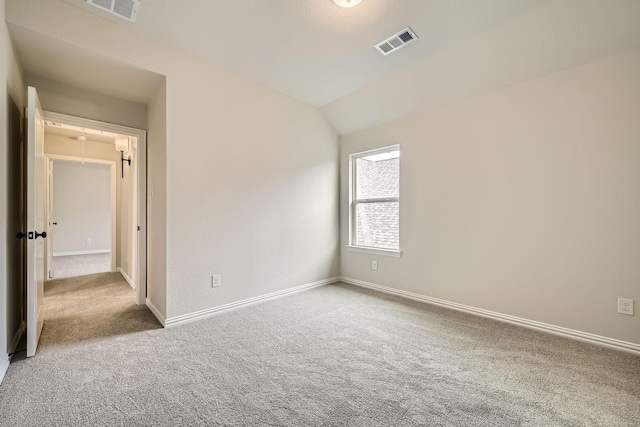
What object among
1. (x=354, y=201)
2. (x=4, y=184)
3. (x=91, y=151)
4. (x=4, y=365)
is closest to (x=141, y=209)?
(x=4, y=184)

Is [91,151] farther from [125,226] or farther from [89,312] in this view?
[89,312]

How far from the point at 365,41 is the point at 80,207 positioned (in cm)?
840

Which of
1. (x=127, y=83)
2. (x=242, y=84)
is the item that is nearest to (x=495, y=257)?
(x=242, y=84)

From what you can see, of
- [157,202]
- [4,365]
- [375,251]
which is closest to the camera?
[4,365]

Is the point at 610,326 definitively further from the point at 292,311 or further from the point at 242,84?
the point at 242,84

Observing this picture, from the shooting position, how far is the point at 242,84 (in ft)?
10.5

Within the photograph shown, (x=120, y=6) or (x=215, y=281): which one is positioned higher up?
(x=120, y=6)

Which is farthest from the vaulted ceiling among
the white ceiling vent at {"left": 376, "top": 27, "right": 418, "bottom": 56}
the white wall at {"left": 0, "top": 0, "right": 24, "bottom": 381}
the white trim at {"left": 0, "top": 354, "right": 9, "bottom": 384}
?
the white trim at {"left": 0, "top": 354, "right": 9, "bottom": 384}

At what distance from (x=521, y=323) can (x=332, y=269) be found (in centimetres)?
244

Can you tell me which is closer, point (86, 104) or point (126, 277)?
point (86, 104)

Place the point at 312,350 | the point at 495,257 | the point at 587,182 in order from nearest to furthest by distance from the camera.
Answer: the point at 312,350
the point at 587,182
the point at 495,257

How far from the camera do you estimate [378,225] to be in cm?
403

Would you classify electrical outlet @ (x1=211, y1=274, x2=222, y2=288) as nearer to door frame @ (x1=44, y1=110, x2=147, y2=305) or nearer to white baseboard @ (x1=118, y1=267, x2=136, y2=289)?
door frame @ (x1=44, y1=110, x2=147, y2=305)

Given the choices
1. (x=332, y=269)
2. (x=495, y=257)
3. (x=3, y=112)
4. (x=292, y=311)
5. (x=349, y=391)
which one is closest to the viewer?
(x=349, y=391)
